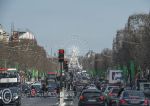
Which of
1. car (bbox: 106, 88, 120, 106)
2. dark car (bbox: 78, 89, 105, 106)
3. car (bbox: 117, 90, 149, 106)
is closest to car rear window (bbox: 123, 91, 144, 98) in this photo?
car (bbox: 117, 90, 149, 106)

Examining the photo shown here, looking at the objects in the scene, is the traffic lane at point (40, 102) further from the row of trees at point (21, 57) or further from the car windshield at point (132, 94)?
the row of trees at point (21, 57)

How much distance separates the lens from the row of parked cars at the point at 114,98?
37531mm

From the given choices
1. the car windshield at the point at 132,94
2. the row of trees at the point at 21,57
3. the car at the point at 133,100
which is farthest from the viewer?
the row of trees at the point at 21,57

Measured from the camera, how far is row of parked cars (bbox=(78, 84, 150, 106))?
37.5 m

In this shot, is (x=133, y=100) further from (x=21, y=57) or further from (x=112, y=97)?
(x=21, y=57)

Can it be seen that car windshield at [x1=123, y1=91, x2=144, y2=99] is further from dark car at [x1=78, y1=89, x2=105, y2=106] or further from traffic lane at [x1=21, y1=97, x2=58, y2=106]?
traffic lane at [x1=21, y1=97, x2=58, y2=106]

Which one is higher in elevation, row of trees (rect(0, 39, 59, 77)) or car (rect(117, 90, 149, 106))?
row of trees (rect(0, 39, 59, 77))

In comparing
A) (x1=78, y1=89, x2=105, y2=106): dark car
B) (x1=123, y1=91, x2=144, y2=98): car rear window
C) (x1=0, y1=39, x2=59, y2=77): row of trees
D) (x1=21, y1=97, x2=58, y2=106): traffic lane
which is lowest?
(x1=21, y1=97, x2=58, y2=106): traffic lane

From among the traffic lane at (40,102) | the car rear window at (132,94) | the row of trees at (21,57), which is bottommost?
the traffic lane at (40,102)

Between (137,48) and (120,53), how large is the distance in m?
18.9

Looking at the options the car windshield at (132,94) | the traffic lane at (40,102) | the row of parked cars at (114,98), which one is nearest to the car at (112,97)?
the row of parked cars at (114,98)

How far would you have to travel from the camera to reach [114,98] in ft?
155

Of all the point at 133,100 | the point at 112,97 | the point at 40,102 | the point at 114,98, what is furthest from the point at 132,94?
the point at 40,102

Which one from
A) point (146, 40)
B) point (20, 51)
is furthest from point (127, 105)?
point (20, 51)
